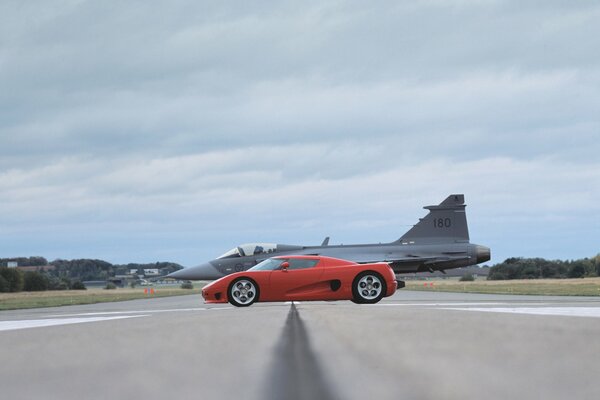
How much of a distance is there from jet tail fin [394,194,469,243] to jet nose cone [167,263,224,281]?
12.1 meters

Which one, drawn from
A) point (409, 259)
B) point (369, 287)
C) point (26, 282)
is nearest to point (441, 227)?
point (409, 259)

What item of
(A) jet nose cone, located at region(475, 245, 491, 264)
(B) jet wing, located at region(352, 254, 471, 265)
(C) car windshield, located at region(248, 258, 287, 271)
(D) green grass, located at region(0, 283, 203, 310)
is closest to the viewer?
(C) car windshield, located at region(248, 258, 287, 271)

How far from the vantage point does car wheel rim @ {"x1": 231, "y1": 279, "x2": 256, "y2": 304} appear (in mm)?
17188

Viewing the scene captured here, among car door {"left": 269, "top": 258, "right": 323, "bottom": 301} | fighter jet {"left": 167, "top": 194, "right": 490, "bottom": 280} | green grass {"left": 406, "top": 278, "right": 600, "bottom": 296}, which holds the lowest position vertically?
green grass {"left": 406, "top": 278, "right": 600, "bottom": 296}

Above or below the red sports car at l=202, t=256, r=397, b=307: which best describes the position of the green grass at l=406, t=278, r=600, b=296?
below

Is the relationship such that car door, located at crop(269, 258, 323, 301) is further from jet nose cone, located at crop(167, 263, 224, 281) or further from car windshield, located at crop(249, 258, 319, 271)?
jet nose cone, located at crop(167, 263, 224, 281)

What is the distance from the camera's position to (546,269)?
11631 cm

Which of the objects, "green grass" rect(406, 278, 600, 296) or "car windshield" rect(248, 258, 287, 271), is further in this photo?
"green grass" rect(406, 278, 600, 296)

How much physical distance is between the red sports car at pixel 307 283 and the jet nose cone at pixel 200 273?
1957 cm

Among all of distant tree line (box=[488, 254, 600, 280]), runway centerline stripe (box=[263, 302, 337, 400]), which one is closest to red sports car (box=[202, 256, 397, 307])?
runway centerline stripe (box=[263, 302, 337, 400])

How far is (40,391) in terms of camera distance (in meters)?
4.63

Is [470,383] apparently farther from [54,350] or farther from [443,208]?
[443,208]

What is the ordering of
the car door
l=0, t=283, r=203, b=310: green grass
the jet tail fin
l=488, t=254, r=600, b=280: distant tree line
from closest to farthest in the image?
the car door → l=0, t=283, r=203, b=310: green grass → the jet tail fin → l=488, t=254, r=600, b=280: distant tree line

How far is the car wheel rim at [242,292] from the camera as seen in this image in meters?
17.2
